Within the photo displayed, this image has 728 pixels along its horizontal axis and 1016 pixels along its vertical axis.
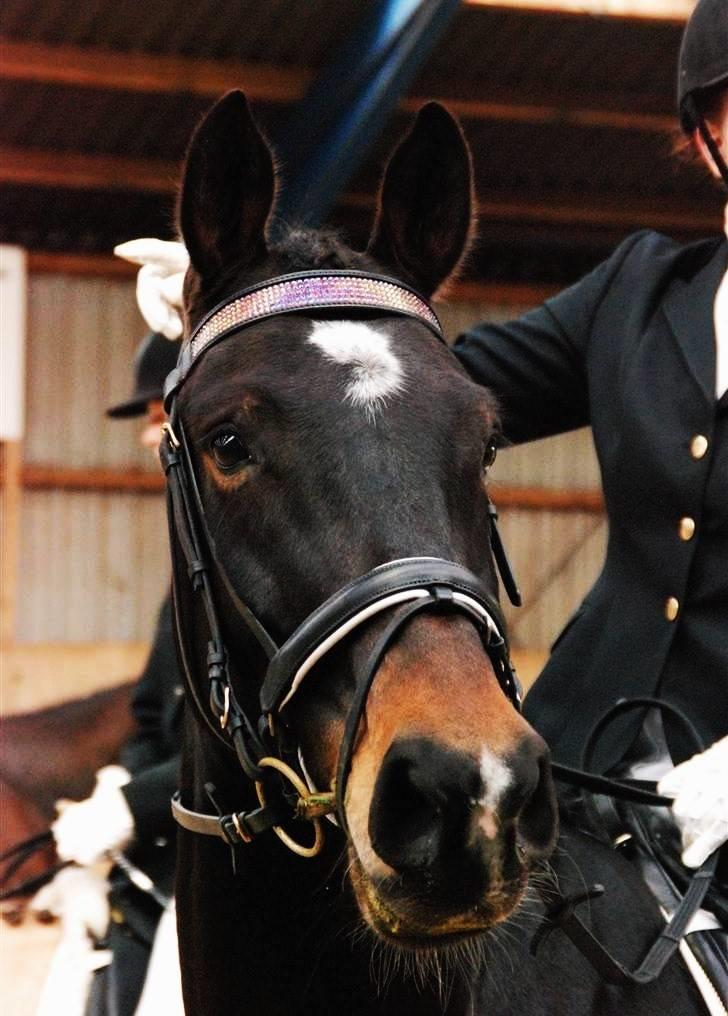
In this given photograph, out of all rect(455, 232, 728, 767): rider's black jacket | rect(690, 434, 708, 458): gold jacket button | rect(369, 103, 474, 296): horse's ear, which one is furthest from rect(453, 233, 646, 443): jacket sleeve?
rect(369, 103, 474, 296): horse's ear

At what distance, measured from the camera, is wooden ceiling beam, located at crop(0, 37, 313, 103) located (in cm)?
853

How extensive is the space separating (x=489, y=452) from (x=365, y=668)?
0.53 m

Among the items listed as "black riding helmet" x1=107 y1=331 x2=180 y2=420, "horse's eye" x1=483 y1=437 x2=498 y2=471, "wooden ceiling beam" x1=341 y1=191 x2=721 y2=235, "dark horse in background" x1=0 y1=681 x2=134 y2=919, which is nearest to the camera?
"horse's eye" x1=483 y1=437 x2=498 y2=471

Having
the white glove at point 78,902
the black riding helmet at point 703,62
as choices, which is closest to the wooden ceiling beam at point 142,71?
the white glove at point 78,902

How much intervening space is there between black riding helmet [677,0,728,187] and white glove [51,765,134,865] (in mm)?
2333

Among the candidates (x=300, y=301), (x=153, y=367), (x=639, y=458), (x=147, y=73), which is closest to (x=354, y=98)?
(x=147, y=73)

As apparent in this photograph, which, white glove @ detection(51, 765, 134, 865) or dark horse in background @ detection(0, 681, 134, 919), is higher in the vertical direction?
white glove @ detection(51, 765, 134, 865)

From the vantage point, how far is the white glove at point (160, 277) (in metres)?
3.05

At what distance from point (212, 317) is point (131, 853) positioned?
2.10 m

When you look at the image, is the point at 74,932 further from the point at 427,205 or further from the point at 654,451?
the point at 427,205

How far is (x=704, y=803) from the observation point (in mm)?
2414

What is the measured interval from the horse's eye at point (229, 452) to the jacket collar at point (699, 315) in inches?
41.3

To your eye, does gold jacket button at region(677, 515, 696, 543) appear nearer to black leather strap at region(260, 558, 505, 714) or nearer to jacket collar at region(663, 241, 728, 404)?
jacket collar at region(663, 241, 728, 404)

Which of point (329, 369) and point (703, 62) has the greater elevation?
point (703, 62)
